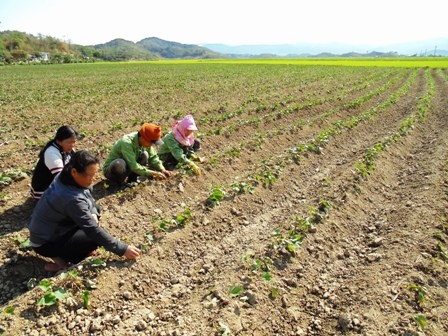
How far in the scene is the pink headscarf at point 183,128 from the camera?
7582mm

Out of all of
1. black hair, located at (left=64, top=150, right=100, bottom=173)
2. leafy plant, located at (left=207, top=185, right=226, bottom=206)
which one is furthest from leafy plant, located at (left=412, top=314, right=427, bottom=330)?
black hair, located at (left=64, top=150, right=100, bottom=173)

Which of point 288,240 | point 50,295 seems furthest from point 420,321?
point 50,295

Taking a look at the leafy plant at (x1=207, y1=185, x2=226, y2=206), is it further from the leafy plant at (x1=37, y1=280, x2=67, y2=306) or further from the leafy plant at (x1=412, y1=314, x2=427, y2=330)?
the leafy plant at (x1=412, y1=314, x2=427, y2=330)

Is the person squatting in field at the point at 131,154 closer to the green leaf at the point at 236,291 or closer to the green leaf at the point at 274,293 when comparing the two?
the green leaf at the point at 236,291

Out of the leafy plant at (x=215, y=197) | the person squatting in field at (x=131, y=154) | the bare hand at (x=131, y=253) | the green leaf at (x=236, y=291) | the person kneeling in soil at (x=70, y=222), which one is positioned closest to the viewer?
the person kneeling in soil at (x=70, y=222)

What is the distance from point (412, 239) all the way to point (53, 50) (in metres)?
145

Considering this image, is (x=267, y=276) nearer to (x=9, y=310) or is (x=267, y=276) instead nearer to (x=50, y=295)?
(x=50, y=295)

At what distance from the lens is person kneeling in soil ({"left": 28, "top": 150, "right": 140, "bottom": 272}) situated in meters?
4.04

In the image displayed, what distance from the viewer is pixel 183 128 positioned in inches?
302

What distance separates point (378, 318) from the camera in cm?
402

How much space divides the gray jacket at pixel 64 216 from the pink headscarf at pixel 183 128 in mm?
3523

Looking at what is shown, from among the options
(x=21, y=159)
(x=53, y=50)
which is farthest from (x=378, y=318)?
(x=53, y=50)

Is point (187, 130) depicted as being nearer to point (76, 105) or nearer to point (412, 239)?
point (412, 239)

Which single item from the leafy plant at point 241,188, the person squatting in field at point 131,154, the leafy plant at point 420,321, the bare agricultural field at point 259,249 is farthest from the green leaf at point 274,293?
the person squatting in field at point 131,154
